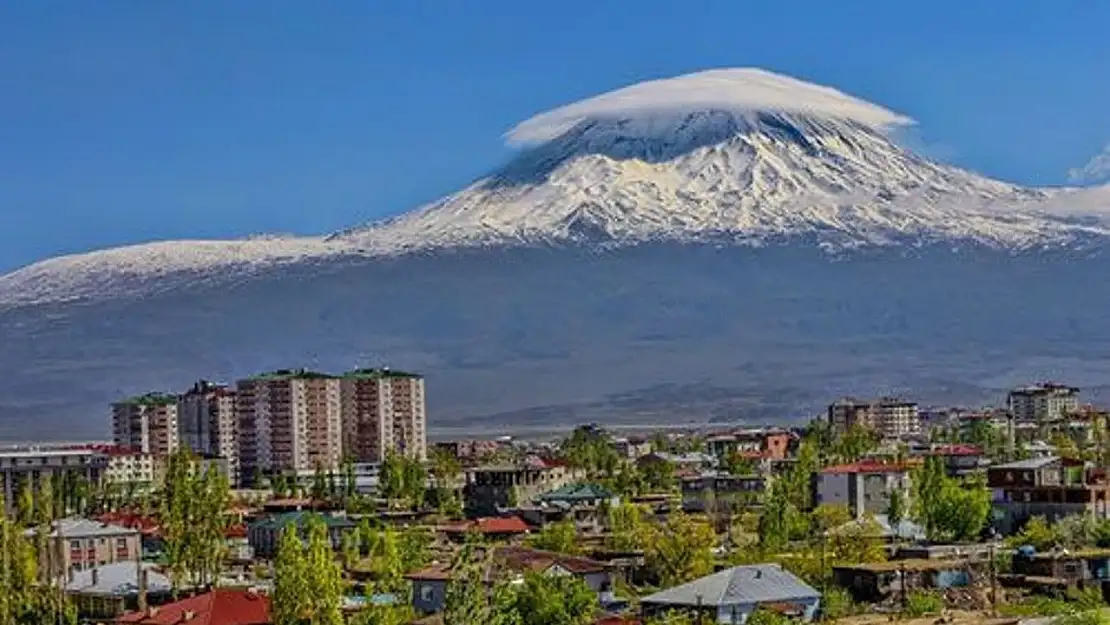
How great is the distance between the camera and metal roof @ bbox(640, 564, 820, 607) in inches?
1432

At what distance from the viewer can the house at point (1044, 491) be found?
5044cm

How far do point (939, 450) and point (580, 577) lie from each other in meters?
42.7

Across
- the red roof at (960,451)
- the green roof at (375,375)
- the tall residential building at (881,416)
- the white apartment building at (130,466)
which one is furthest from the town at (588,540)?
the tall residential building at (881,416)

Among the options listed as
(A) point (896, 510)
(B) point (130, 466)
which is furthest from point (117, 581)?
(B) point (130, 466)

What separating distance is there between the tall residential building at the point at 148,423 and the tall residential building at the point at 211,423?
25.9 inches

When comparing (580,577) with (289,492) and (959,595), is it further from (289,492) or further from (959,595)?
(289,492)

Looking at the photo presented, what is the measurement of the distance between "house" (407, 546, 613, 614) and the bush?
548 centimetres

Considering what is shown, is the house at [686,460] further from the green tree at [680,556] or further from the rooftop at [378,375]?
the green tree at [680,556]

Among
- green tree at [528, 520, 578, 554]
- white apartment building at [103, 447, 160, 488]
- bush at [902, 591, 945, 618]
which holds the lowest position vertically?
bush at [902, 591, 945, 618]

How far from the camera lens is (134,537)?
2096 inches

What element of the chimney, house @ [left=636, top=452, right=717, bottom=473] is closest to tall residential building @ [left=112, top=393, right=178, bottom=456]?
house @ [left=636, top=452, right=717, bottom=473]

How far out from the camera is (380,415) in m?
115

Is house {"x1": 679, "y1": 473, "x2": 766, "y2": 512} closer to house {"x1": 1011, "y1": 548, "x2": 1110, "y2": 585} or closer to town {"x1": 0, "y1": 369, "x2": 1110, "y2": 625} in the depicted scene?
town {"x1": 0, "y1": 369, "x2": 1110, "y2": 625}

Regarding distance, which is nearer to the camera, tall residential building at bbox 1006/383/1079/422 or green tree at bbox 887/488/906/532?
green tree at bbox 887/488/906/532
